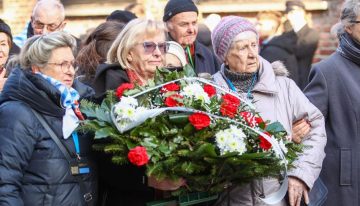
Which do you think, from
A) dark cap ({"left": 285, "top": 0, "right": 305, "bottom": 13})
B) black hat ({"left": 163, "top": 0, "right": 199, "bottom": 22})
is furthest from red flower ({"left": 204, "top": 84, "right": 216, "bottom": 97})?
dark cap ({"left": 285, "top": 0, "right": 305, "bottom": 13})

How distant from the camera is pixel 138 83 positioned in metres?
4.83

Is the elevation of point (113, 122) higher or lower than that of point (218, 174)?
higher

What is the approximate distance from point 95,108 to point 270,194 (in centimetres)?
110

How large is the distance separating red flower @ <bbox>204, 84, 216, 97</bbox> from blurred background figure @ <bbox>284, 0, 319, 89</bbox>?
15.5 ft

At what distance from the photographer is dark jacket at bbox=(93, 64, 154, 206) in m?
4.71

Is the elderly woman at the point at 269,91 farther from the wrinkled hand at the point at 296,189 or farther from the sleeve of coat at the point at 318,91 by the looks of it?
the sleeve of coat at the point at 318,91

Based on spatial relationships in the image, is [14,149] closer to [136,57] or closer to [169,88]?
[169,88]

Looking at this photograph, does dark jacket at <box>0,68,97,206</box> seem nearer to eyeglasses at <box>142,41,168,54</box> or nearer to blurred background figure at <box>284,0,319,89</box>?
eyeglasses at <box>142,41,168,54</box>

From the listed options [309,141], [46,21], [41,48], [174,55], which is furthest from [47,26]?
[309,141]

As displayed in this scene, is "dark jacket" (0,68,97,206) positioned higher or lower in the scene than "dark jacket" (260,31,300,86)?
lower

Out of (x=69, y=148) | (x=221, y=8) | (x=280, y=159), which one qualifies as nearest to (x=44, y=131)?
(x=69, y=148)

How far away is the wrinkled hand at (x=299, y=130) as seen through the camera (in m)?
4.96

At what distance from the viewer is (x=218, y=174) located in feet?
14.0

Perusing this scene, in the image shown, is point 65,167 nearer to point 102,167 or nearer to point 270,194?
point 102,167
